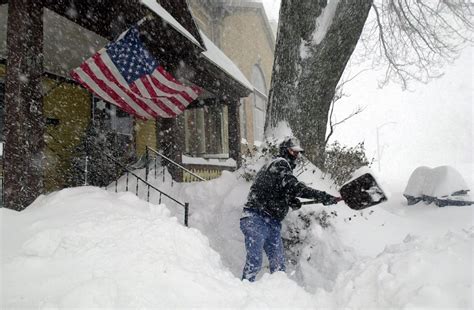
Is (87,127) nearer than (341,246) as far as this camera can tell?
No

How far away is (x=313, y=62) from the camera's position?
245 inches

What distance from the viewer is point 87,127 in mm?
8586

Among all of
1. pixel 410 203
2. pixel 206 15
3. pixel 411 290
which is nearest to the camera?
pixel 411 290

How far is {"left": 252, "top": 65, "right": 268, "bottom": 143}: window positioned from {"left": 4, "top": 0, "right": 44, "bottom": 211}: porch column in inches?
562

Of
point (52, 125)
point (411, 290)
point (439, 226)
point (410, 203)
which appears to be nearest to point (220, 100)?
point (52, 125)

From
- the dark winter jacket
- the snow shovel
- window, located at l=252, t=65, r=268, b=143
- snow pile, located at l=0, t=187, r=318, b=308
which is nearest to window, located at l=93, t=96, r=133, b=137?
snow pile, located at l=0, t=187, r=318, b=308

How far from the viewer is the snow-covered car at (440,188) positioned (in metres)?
7.61

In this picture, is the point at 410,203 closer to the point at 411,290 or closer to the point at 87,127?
the point at 411,290

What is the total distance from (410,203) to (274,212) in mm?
5992

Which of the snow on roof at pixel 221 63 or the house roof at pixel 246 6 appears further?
the house roof at pixel 246 6

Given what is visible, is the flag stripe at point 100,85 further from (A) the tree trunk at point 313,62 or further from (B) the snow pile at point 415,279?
(B) the snow pile at point 415,279

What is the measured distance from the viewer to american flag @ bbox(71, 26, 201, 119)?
5.72m

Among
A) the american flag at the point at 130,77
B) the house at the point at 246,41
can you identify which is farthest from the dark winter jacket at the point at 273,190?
the house at the point at 246,41

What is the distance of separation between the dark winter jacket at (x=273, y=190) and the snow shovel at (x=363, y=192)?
1.78ft
